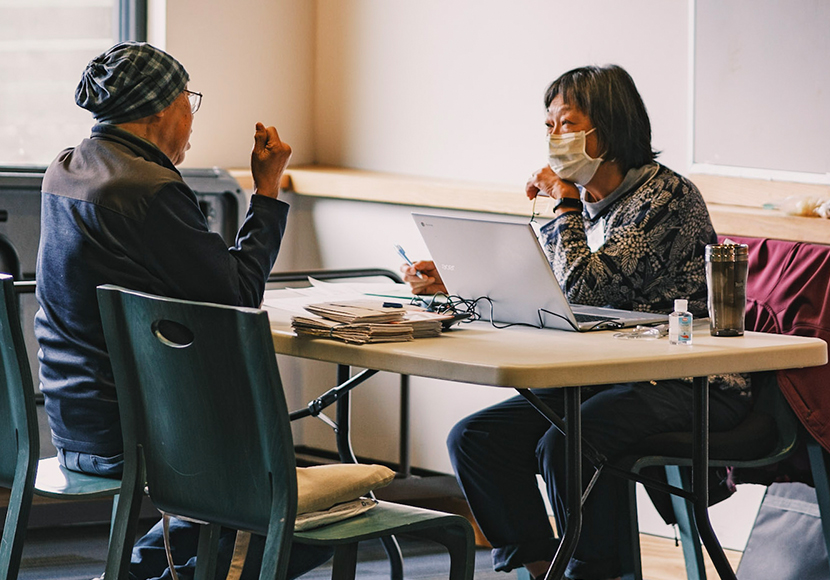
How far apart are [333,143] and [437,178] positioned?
0.60 meters

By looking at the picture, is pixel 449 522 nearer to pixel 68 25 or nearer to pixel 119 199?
pixel 119 199

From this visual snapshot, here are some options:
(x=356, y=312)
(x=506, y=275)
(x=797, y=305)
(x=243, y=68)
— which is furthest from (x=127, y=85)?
(x=243, y=68)

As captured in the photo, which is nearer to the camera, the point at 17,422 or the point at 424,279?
the point at 17,422

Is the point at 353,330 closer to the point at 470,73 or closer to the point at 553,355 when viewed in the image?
the point at 553,355

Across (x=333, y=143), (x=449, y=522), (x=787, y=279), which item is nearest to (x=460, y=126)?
(x=333, y=143)

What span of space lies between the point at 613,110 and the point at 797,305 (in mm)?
581

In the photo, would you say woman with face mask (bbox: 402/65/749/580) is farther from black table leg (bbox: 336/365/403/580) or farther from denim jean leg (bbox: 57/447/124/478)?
denim jean leg (bbox: 57/447/124/478)

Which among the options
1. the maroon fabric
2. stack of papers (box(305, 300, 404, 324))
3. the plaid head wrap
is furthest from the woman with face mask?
the plaid head wrap

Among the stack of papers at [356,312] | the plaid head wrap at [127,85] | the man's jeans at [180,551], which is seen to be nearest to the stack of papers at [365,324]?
the stack of papers at [356,312]

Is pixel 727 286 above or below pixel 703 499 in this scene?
above

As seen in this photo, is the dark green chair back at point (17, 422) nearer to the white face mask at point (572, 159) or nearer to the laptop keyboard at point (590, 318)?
the laptop keyboard at point (590, 318)

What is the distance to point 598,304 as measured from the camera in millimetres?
2611

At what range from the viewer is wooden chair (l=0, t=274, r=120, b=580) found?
218 cm

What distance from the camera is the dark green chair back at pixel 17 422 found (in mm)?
2184
